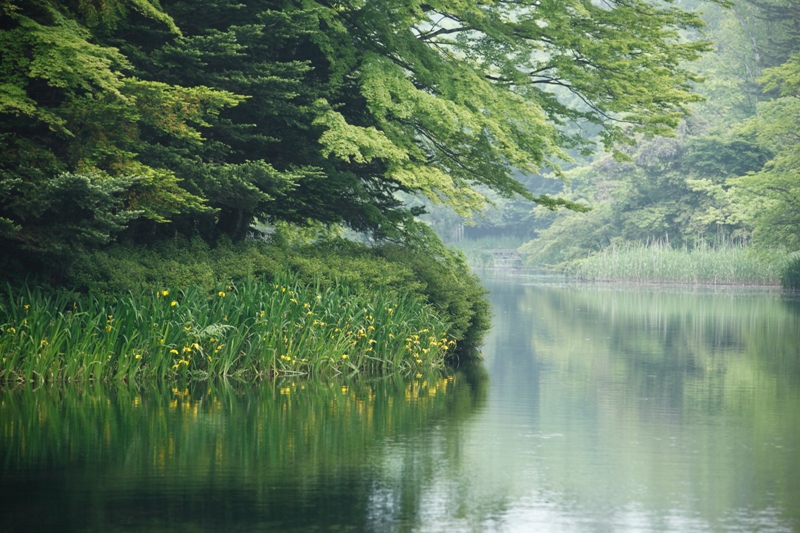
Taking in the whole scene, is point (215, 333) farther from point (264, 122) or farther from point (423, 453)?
point (423, 453)

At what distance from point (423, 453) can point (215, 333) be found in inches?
204

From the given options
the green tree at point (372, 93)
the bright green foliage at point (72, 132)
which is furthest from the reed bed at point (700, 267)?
the bright green foliage at point (72, 132)

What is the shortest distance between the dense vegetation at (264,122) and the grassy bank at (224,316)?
80 mm

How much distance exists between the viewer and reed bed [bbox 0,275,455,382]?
12664mm

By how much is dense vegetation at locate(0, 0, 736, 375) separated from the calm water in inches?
83.0

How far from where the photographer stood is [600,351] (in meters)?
18.8

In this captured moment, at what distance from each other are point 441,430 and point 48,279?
5.95 metres

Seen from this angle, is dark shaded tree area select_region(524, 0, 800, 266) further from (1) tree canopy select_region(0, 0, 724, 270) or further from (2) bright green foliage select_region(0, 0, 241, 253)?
(2) bright green foliage select_region(0, 0, 241, 253)

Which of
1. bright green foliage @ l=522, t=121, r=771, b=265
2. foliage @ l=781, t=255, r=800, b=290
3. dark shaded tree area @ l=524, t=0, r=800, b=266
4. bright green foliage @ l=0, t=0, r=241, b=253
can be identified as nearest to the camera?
bright green foliage @ l=0, t=0, r=241, b=253

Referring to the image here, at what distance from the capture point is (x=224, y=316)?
1400 cm

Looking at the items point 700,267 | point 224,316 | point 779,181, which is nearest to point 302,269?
point 224,316

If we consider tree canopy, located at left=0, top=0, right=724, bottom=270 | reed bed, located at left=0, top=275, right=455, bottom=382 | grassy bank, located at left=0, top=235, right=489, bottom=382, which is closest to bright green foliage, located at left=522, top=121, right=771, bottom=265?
tree canopy, located at left=0, top=0, right=724, bottom=270

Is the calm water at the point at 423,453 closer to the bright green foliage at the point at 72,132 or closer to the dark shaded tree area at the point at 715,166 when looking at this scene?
the bright green foliage at the point at 72,132

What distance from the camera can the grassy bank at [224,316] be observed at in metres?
12.8
